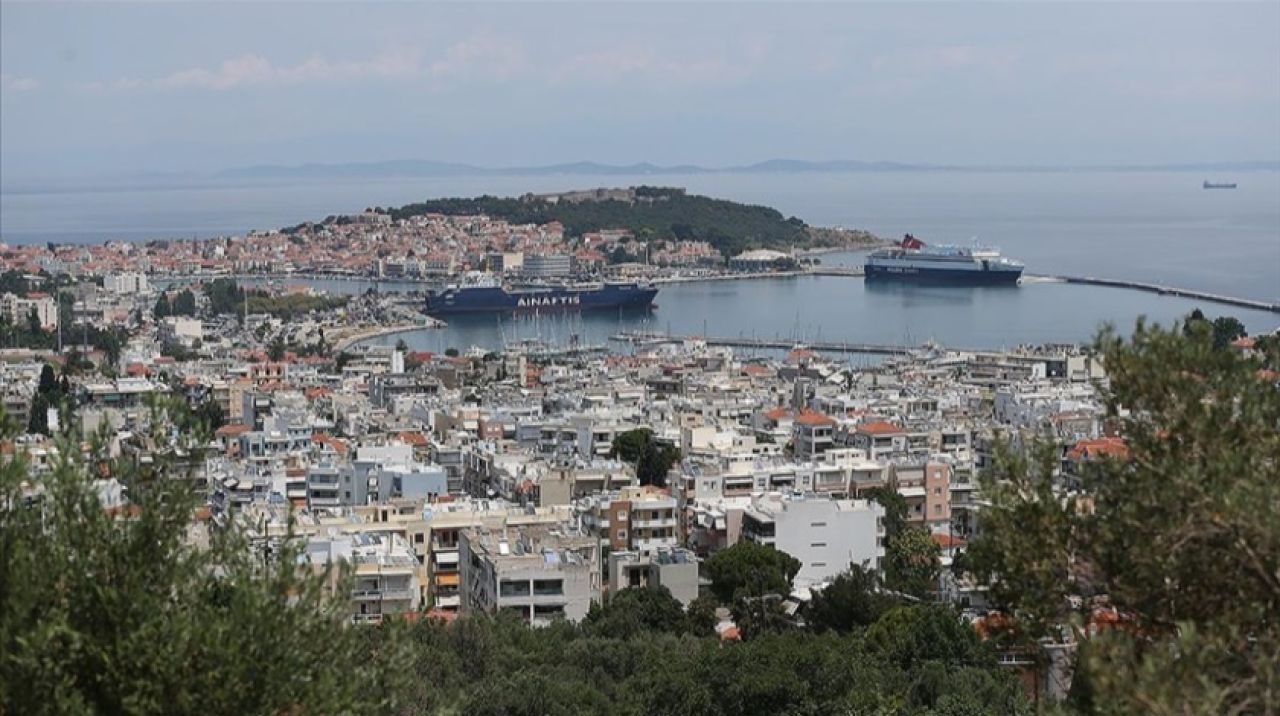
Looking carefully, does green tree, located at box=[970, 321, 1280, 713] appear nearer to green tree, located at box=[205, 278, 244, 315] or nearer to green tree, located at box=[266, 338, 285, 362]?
green tree, located at box=[266, 338, 285, 362]

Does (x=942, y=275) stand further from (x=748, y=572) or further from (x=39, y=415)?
(x=748, y=572)

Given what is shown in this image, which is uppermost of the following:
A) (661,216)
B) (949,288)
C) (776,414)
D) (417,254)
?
(661,216)

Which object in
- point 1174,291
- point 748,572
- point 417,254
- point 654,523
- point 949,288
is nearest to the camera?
point 748,572

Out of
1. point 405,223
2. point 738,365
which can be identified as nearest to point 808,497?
point 738,365

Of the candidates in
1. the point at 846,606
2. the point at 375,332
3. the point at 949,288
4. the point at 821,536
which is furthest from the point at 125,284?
the point at 846,606

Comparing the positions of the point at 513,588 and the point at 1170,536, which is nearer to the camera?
the point at 1170,536

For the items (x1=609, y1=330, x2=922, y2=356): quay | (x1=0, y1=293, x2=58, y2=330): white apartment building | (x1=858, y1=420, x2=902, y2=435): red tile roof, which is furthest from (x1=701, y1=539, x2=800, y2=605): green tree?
(x1=0, y1=293, x2=58, y2=330): white apartment building

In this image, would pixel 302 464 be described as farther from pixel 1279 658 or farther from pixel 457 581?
pixel 1279 658
